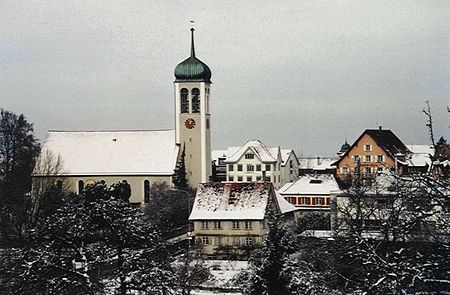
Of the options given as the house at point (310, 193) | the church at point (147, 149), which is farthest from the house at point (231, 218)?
the church at point (147, 149)

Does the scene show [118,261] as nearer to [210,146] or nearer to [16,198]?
[16,198]

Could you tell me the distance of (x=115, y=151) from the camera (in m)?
37.0

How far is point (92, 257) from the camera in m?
8.45

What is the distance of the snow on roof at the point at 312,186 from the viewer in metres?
31.8

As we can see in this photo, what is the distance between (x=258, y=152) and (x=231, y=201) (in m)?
19.2

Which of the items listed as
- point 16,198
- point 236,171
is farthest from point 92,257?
point 236,171

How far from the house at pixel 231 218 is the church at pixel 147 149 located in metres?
12.2

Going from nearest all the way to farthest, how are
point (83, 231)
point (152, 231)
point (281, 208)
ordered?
point (83, 231) → point (152, 231) → point (281, 208)

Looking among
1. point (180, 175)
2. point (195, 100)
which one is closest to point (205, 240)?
point (180, 175)

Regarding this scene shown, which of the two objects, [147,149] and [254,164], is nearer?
[147,149]

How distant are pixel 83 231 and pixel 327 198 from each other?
2383 centimetres

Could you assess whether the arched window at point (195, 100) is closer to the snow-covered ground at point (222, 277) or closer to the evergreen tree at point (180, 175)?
the evergreen tree at point (180, 175)

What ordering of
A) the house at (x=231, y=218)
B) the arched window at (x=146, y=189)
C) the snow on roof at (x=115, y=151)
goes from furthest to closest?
the snow on roof at (x=115, y=151) → the arched window at (x=146, y=189) → the house at (x=231, y=218)

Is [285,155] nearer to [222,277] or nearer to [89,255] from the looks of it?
[222,277]
